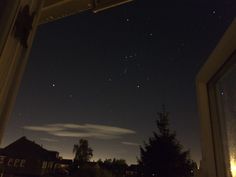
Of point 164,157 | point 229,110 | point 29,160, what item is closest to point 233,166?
point 229,110

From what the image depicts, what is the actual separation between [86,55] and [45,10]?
4.29 meters

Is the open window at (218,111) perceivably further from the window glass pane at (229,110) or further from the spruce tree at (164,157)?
the spruce tree at (164,157)

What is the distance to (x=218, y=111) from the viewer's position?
123cm

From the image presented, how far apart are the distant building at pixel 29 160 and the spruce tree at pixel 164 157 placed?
584 centimetres

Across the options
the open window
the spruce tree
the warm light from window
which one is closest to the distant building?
the spruce tree

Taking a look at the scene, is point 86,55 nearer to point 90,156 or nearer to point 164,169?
point 164,169

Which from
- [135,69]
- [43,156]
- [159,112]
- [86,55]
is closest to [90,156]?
[43,156]

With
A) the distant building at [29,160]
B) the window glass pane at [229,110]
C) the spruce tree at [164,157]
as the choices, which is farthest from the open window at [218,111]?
the distant building at [29,160]

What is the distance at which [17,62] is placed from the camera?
0.50m

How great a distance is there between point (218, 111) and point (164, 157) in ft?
30.7

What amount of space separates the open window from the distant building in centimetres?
1338

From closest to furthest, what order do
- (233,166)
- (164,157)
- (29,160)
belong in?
(233,166) < (164,157) < (29,160)

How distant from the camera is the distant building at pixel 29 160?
13.3 meters

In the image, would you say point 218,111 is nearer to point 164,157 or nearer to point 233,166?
point 233,166
